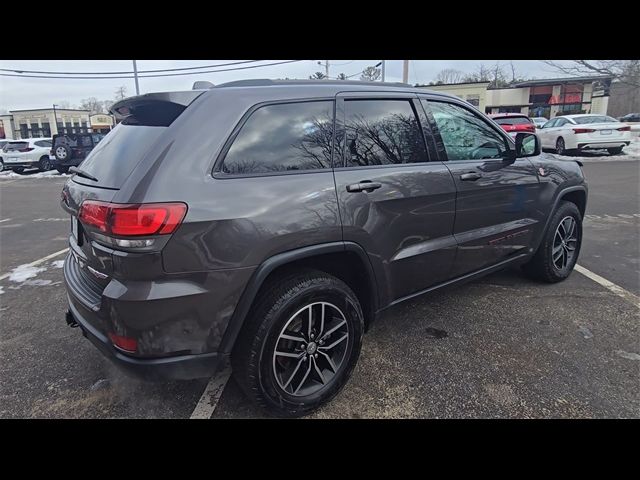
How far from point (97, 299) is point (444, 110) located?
2.71m

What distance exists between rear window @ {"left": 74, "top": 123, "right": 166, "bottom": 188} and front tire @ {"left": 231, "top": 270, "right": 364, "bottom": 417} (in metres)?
0.95

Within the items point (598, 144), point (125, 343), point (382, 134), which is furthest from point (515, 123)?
point (125, 343)

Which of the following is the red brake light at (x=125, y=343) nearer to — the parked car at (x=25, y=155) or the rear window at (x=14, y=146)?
the parked car at (x=25, y=155)

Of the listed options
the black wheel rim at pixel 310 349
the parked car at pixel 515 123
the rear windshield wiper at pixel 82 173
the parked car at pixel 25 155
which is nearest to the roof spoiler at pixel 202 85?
the rear windshield wiper at pixel 82 173

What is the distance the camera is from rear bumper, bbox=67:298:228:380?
2.08 meters

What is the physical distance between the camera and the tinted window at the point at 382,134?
267 cm

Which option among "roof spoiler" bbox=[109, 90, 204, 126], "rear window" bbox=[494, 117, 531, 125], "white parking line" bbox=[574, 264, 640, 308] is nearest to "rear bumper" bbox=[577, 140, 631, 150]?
"rear window" bbox=[494, 117, 531, 125]

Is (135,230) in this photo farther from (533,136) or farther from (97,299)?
(533,136)

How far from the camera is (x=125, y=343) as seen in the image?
6.78 feet

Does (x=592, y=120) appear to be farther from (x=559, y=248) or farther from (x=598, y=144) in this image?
(x=559, y=248)

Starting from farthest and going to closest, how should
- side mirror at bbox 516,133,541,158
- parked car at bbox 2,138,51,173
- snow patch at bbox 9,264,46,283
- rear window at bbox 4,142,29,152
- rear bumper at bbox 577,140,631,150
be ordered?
rear window at bbox 4,142,29,152
parked car at bbox 2,138,51,173
rear bumper at bbox 577,140,631,150
snow patch at bbox 9,264,46,283
side mirror at bbox 516,133,541,158

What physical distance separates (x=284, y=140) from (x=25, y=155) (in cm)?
→ 2238

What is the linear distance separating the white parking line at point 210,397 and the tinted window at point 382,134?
5.37 feet

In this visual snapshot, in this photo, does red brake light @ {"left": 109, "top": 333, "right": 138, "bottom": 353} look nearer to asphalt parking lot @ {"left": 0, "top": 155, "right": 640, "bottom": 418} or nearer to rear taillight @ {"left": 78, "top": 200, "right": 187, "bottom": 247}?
rear taillight @ {"left": 78, "top": 200, "right": 187, "bottom": 247}
